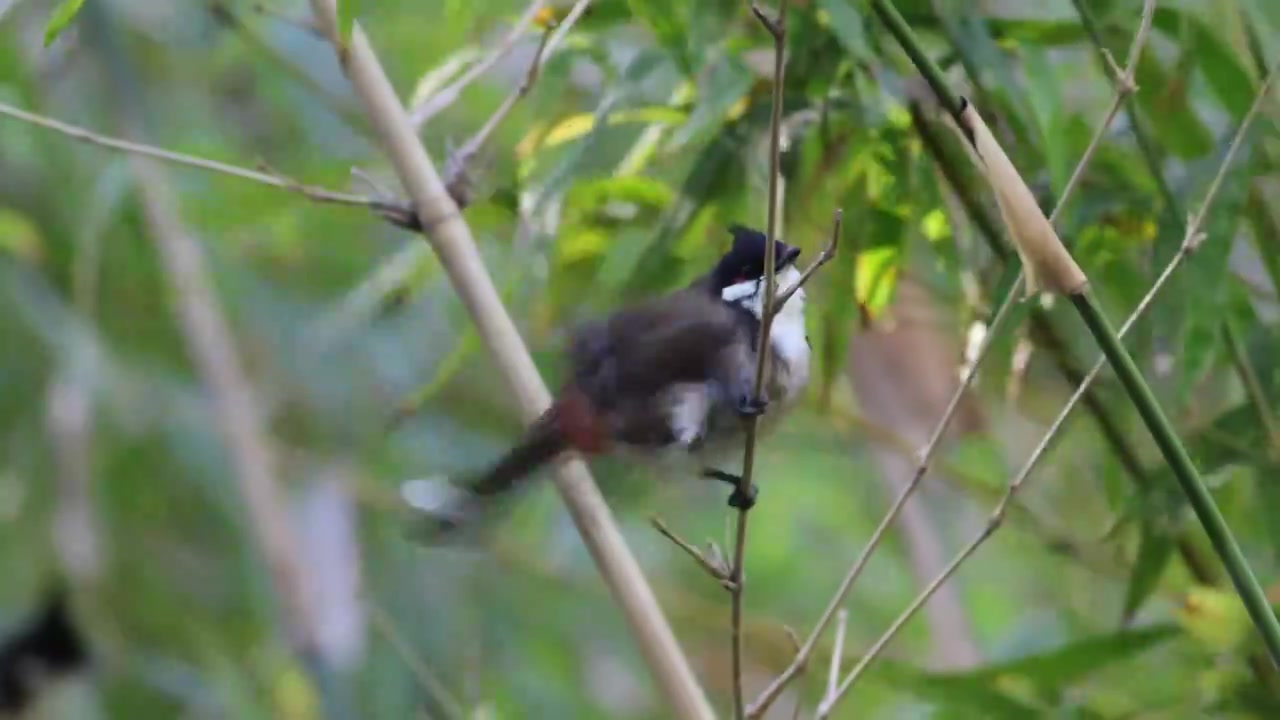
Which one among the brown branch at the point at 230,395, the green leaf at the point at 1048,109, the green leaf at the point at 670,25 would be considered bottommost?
the brown branch at the point at 230,395

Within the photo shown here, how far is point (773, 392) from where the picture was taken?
2.92 feet

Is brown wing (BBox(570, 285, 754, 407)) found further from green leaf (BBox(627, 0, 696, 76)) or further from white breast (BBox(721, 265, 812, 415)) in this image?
green leaf (BBox(627, 0, 696, 76))

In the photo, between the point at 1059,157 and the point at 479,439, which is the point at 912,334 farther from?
the point at 1059,157

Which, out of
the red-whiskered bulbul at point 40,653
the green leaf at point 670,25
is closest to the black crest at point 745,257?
the green leaf at point 670,25

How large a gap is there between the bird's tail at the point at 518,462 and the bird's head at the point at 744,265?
15cm

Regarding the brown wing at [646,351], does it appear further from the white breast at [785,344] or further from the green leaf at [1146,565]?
the green leaf at [1146,565]

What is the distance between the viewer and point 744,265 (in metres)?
0.94

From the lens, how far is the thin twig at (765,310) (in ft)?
1.92

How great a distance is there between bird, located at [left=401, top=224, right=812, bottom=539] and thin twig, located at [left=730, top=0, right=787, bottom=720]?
0.08m

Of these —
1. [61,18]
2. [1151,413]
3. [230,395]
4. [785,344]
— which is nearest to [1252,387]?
[785,344]

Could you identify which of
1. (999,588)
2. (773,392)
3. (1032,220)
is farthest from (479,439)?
(1032,220)

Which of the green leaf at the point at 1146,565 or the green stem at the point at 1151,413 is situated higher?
the green stem at the point at 1151,413

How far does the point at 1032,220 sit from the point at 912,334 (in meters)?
1.28

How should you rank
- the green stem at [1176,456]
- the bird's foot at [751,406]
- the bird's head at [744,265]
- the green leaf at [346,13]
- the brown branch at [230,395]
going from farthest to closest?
the brown branch at [230,395] → the bird's head at [744,265] → the green leaf at [346,13] → the bird's foot at [751,406] → the green stem at [1176,456]
